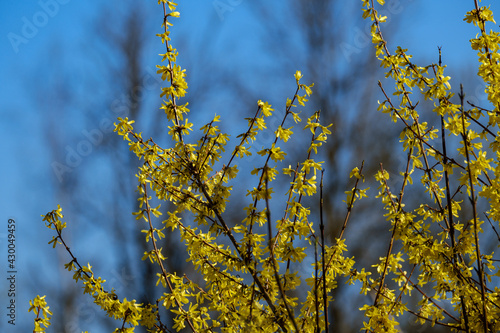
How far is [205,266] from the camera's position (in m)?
2.22

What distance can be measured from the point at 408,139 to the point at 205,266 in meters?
1.05

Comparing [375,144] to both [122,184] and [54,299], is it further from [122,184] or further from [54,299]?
[54,299]

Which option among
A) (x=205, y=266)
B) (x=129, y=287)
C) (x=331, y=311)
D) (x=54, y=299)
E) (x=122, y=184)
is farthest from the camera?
(x=54, y=299)

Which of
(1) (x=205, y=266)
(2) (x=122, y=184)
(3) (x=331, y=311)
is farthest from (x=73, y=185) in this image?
(1) (x=205, y=266)

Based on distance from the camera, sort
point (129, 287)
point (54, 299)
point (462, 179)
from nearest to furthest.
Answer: point (462, 179), point (129, 287), point (54, 299)

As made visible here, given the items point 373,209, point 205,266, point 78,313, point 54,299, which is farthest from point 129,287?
point 205,266

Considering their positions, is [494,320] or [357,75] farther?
[357,75]

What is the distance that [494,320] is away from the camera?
6.97ft

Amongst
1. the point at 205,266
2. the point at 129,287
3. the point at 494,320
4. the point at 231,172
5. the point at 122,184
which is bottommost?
the point at 494,320

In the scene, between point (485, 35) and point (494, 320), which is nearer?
point (494, 320)

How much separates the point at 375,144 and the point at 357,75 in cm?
109

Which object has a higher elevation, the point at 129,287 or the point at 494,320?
the point at 129,287

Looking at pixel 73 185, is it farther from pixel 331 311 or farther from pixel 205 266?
pixel 205 266

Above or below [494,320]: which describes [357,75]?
above
